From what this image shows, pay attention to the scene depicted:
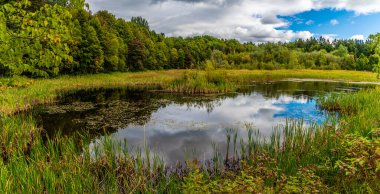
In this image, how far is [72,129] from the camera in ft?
44.2

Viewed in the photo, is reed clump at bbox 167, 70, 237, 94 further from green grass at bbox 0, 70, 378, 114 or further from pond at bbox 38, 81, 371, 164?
pond at bbox 38, 81, 371, 164

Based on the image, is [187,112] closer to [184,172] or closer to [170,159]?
[170,159]

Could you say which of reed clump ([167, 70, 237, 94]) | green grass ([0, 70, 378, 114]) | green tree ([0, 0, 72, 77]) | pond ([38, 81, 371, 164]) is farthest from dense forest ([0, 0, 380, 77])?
pond ([38, 81, 371, 164])

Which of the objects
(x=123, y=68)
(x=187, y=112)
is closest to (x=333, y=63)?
(x=123, y=68)

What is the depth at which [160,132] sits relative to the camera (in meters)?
13.3

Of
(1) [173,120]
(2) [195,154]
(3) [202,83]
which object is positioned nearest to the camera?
(2) [195,154]

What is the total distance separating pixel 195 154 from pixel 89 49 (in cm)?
3887

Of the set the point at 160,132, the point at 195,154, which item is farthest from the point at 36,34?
the point at 160,132

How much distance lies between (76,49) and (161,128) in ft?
109

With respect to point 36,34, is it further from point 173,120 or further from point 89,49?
point 89,49

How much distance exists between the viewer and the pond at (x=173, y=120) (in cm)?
1128

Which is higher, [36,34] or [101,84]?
A: [36,34]

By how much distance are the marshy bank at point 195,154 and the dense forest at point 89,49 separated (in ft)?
7.88

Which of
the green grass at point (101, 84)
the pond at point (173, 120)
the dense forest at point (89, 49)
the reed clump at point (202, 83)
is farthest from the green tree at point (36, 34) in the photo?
the reed clump at point (202, 83)
